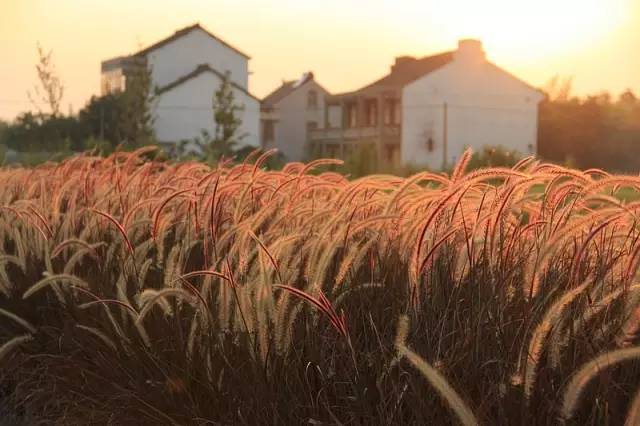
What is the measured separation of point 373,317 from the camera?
299 centimetres

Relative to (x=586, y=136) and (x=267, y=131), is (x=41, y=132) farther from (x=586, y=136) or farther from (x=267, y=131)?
(x=586, y=136)

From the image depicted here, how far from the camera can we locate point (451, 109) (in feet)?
181

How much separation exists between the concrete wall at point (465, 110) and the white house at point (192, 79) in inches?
382

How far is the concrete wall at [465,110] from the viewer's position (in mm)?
54594

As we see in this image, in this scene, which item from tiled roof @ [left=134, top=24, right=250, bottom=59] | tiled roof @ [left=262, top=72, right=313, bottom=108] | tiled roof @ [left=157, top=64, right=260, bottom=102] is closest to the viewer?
tiled roof @ [left=157, top=64, right=260, bottom=102]

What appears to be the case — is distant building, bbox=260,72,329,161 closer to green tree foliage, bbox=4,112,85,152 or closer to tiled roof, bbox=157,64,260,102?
tiled roof, bbox=157,64,260,102

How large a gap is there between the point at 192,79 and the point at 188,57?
3.10 metres

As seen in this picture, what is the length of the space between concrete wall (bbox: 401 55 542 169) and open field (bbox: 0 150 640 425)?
5035 centimetres

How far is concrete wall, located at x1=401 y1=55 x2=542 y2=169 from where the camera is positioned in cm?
5459

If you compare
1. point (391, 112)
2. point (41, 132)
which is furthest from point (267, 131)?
point (41, 132)

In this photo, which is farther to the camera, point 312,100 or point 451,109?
point 312,100

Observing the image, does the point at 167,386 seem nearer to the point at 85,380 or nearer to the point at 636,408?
the point at 85,380

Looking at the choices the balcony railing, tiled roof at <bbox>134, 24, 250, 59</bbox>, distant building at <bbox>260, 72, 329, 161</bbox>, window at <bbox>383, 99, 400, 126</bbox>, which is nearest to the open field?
the balcony railing

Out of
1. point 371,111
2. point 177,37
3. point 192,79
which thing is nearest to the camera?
point 192,79
